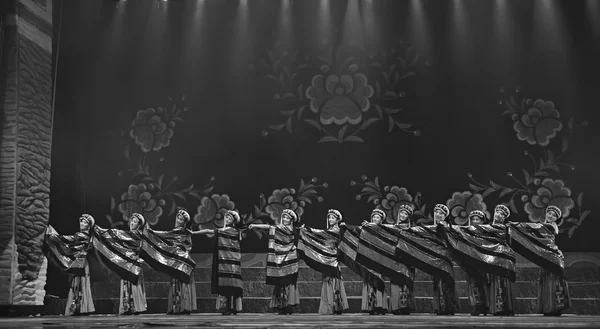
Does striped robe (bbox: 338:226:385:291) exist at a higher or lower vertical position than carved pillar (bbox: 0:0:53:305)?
lower

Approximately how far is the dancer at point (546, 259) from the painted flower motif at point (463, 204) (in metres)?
1.15

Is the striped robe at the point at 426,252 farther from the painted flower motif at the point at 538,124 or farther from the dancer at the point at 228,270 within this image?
the painted flower motif at the point at 538,124

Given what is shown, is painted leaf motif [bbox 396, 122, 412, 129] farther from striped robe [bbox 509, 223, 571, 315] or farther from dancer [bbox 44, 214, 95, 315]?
dancer [bbox 44, 214, 95, 315]

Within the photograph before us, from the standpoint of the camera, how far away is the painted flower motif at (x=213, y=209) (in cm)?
954

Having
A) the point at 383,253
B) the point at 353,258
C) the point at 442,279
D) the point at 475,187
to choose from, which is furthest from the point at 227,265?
the point at 475,187

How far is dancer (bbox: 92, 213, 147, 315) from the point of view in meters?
8.47

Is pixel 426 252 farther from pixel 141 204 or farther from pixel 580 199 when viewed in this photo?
pixel 141 204

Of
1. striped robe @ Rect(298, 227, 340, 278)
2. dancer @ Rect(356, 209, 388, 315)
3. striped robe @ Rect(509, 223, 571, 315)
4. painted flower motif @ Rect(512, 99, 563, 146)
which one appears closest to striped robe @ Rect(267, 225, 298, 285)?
striped robe @ Rect(298, 227, 340, 278)

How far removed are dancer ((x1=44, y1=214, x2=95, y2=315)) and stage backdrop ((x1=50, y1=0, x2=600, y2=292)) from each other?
2.14ft

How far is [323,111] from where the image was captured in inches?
379

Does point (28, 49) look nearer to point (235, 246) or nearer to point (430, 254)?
point (235, 246)

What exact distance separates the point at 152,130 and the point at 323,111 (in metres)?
2.44

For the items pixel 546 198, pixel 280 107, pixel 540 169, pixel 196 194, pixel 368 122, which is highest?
pixel 280 107

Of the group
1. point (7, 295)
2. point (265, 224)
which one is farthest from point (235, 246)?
point (7, 295)
